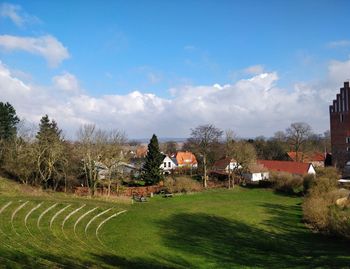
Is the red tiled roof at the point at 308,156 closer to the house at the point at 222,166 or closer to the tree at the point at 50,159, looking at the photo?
the house at the point at 222,166

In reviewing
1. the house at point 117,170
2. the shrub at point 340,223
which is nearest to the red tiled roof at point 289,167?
the house at point 117,170

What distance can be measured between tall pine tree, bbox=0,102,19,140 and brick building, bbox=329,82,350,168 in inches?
1761

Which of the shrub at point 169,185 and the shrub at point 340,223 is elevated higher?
the shrub at point 169,185

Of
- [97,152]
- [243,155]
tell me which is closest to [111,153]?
[97,152]

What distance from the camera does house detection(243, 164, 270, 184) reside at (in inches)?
2270

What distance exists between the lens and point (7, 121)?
161ft

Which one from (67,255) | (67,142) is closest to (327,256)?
(67,255)

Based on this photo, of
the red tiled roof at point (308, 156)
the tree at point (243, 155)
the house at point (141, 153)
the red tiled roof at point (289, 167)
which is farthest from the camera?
the house at point (141, 153)

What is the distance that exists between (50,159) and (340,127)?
40479mm

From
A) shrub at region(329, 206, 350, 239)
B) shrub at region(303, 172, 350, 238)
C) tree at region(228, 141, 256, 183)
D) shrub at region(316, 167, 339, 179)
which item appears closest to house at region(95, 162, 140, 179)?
tree at region(228, 141, 256, 183)

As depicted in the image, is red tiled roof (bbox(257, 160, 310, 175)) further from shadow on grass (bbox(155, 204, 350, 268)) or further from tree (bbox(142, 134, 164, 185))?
shadow on grass (bbox(155, 204, 350, 268))

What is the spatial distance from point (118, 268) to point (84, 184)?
36.5 meters

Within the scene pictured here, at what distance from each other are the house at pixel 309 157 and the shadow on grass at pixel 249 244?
162ft

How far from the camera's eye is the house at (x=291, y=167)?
195ft
